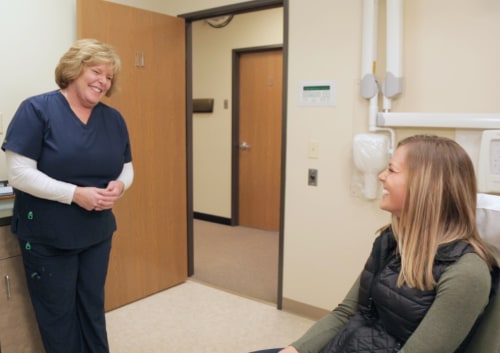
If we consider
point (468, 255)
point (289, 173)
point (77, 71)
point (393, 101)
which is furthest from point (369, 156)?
point (77, 71)

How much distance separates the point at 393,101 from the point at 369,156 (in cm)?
32

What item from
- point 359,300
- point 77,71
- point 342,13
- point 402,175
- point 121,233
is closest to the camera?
point 402,175

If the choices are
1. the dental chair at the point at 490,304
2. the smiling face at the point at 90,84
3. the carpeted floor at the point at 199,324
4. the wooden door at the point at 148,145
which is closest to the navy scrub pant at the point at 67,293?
the carpeted floor at the point at 199,324

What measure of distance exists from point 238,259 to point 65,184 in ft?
7.65

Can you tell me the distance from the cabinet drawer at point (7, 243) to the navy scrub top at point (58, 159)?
92mm

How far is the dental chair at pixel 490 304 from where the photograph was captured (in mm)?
1024

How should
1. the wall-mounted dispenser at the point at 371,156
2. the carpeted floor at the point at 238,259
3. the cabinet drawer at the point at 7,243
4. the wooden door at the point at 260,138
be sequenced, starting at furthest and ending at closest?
the wooden door at the point at 260,138, the carpeted floor at the point at 238,259, the wall-mounted dispenser at the point at 371,156, the cabinet drawer at the point at 7,243

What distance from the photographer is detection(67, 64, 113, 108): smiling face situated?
178cm

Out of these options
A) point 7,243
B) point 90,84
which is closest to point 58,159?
point 90,84

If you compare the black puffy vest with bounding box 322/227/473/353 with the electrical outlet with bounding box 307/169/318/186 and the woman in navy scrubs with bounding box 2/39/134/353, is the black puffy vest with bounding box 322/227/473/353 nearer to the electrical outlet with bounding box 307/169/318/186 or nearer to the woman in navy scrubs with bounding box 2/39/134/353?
the woman in navy scrubs with bounding box 2/39/134/353

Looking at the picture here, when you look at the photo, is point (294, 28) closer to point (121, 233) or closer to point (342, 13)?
point (342, 13)

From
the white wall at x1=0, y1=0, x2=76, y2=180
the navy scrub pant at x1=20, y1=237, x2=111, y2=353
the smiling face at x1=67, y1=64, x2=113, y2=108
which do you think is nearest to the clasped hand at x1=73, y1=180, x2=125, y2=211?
the navy scrub pant at x1=20, y1=237, x2=111, y2=353

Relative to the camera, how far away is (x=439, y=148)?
3.60 feet

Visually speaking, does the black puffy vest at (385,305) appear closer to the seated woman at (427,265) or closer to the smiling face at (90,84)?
the seated woman at (427,265)
